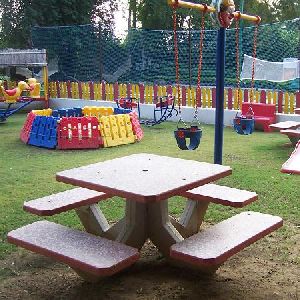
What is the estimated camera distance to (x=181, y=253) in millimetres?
2877

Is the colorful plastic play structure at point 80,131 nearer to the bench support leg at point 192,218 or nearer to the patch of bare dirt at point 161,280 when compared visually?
the patch of bare dirt at point 161,280

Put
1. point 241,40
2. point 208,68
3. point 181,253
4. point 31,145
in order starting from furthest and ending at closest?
point 241,40
point 208,68
point 31,145
point 181,253

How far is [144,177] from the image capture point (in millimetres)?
3354

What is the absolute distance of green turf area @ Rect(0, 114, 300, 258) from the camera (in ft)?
16.0

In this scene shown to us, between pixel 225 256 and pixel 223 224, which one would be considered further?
pixel 223 224

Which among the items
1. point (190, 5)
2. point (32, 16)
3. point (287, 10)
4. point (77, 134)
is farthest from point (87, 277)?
point (287, 10)

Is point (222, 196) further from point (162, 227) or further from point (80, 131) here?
point (80, 131)

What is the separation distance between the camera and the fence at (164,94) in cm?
1152

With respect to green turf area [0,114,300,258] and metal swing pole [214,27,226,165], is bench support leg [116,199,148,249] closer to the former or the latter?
green turf area [0,114,300,258]

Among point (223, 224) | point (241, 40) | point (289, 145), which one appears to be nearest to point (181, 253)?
point (223, 224)

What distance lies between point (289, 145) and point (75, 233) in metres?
6.20

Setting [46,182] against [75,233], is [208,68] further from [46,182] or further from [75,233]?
[75,233]

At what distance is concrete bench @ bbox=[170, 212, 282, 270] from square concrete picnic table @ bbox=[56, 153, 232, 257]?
1.08 ft

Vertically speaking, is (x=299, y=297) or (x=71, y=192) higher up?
(x=71, y=192)
